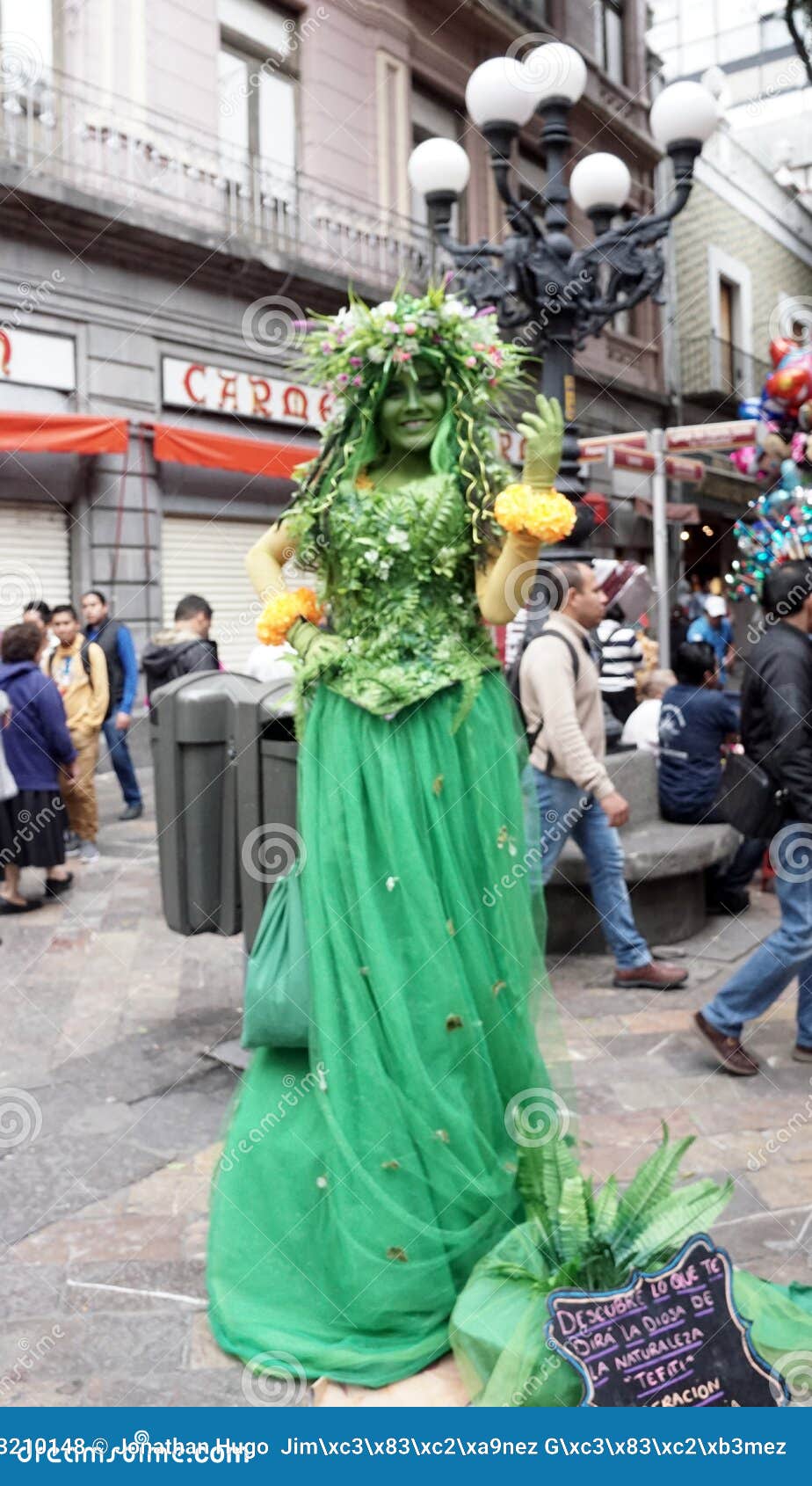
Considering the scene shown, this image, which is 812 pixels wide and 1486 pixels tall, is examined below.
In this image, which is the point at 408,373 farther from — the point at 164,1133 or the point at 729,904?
the point at 729,904

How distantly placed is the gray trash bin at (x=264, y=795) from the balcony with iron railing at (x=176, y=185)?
7411mm

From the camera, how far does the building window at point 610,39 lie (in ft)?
66.5

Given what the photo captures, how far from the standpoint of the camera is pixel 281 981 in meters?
2.68

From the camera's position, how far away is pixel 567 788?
15.9 ft

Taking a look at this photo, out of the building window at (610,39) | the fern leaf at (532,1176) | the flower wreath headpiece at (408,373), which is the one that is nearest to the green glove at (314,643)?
the flower wreath headpiece at (408,373)

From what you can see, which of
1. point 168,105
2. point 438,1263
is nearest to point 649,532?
point 168,105

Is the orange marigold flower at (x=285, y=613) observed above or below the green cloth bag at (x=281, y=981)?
above

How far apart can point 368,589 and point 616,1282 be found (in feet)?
4.86

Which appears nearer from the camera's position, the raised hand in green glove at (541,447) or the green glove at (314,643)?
the raised hand in green glove at (541,447)

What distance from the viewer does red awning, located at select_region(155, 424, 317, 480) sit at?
1162 cm

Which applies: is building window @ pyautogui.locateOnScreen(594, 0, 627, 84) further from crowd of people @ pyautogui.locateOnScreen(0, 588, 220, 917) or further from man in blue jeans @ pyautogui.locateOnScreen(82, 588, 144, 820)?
crowd of people @ pyautogui.locateOnScreen(0, 588, 220, 917)

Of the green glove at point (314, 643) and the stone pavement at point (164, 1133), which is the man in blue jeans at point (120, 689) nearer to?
the stone pavement at point (164, 1133)

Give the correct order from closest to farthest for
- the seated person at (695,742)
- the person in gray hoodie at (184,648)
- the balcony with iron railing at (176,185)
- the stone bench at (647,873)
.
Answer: the stone bench at (647,873) < the seated person at (695,742) < the person in gray hoodie at (184,648) < the balcony with iron railing at (176,185)

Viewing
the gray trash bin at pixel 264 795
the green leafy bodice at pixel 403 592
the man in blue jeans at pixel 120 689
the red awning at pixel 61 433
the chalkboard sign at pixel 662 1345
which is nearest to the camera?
the chalkboard sign at pixel 662 1345
